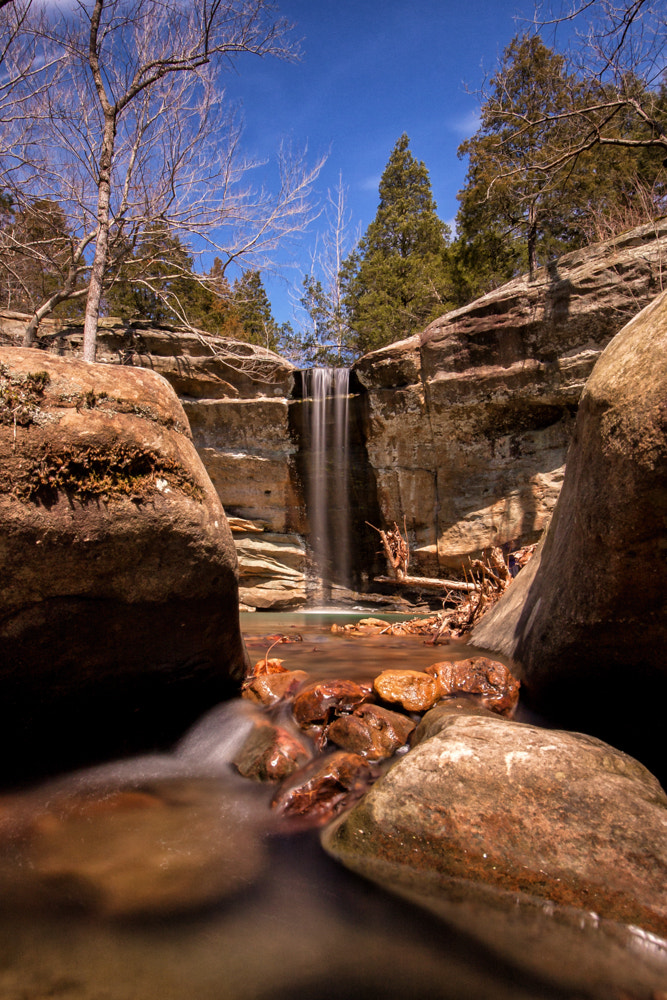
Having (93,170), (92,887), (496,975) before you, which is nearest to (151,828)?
(92,887)

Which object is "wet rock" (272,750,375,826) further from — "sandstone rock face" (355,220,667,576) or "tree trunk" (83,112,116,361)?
"tree trunk" (83,112,116,361)

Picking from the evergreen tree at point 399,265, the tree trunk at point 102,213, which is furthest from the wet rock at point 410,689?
the evergreen tree at point 399,265

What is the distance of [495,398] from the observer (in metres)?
11.0

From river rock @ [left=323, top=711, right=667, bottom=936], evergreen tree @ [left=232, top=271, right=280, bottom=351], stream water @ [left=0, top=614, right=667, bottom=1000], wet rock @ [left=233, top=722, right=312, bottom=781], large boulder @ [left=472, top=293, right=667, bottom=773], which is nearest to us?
stream water @ [left=0, top=614, right=667, bottom=1000]

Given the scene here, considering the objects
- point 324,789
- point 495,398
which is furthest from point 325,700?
point 495,398

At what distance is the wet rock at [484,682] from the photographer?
3.04 meters

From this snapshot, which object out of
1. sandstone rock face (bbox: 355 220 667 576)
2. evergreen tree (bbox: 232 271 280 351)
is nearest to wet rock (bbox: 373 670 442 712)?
sandstone rock face (bbox: 355 220 667 576)

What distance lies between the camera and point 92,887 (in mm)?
1722

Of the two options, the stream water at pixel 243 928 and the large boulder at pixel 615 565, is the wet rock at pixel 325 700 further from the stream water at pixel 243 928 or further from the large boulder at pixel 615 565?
the large boulder at pixel 615 565

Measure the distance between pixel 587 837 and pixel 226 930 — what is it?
3.96ft

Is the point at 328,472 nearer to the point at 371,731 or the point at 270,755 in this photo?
the point at 371,731

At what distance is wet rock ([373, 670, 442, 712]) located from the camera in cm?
307

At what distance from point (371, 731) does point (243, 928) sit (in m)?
1.31

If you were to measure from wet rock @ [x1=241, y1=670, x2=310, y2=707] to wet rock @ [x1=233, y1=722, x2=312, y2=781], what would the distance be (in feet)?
1.17
